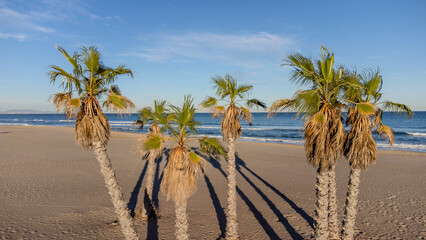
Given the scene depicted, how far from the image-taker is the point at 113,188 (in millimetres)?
7367

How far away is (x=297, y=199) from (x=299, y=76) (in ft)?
31.5

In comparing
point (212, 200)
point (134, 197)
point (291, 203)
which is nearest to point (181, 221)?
point (212, 200)

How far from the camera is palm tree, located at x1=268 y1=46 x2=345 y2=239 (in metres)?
6.91

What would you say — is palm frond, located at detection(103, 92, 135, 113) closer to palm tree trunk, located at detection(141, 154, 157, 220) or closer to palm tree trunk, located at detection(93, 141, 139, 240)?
palm tree trunk, located at detection(93, 141, 139, 240)

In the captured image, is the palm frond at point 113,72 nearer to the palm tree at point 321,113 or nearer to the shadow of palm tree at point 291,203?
the palm tree at point 321,113

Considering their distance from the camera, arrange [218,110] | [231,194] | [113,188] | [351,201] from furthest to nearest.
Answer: [218,110] → [231,194] → [351,201] → [113,188]

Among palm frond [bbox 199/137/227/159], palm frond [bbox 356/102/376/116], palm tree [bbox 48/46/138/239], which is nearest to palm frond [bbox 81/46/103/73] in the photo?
palm tree [bbox 48/46/138/239]

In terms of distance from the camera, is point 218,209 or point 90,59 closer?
point 90,59

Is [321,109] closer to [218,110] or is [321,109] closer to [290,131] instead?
[218,110]

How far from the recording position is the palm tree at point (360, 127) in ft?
23.1

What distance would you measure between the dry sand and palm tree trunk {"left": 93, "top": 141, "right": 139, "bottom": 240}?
3.43 m

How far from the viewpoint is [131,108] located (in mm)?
7812

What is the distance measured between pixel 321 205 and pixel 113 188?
6.01m

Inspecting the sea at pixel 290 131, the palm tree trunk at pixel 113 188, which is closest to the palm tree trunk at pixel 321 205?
the sea at pixel 290 131
